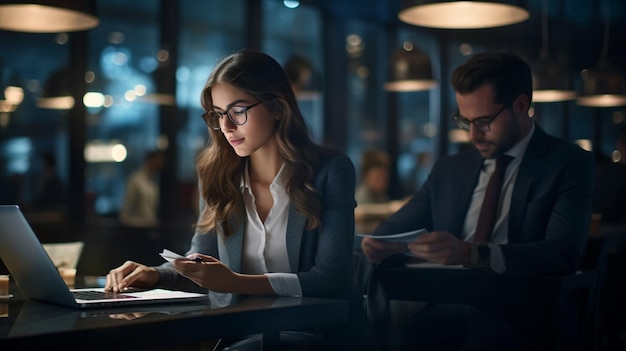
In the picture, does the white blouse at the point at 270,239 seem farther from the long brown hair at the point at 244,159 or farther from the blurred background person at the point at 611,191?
the blurred background person at the point at 611,191

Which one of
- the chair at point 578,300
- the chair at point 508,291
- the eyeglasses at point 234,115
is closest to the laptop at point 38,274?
the eyeglasses at point 234,115

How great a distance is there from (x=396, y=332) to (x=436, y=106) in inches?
378

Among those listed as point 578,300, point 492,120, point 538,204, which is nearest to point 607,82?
point 492,120

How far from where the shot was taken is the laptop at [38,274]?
2.04 m

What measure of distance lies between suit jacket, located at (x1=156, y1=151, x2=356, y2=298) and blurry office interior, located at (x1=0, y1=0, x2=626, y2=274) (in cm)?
379

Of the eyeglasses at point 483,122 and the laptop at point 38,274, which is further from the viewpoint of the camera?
the eyeglasses at point 483,122

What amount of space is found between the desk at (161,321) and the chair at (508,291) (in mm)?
813

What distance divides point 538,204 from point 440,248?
19.5 inches

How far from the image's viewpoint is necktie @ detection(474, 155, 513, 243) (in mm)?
3131

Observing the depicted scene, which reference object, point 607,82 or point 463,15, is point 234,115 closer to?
point 463,15

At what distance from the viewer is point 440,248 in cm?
274

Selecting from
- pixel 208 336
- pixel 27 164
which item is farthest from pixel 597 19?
pixel 208 336

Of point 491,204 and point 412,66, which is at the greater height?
point 412,66

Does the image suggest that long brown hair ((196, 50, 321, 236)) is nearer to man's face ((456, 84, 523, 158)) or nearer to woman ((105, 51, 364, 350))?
woman ((105, 51, 364, 350))
